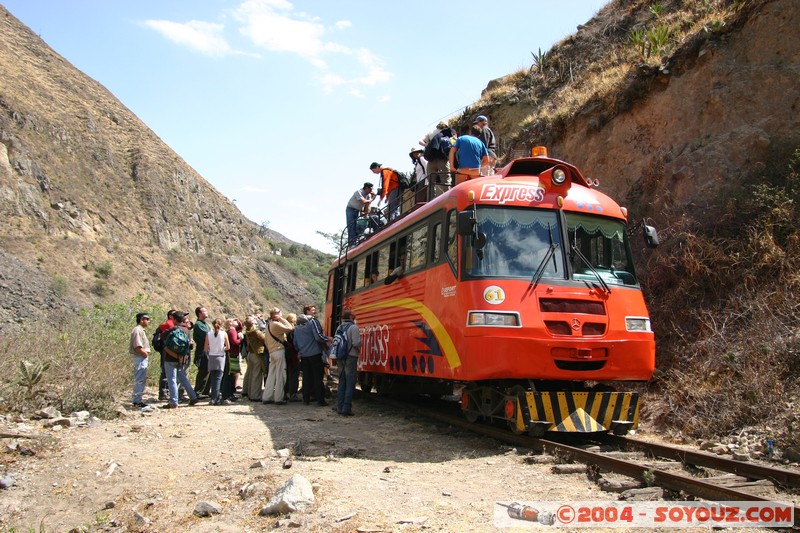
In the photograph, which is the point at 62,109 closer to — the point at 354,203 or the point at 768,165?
the point at 354,203

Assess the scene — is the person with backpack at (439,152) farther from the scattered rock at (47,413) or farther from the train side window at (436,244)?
the scattered rock at (47,413)

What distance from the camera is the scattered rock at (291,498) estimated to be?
554 centimetres

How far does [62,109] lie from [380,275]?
157ft

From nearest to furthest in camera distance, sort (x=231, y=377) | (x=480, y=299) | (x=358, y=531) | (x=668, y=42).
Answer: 1. (x=358, y=531)
2. (x=480, y=299)
3. (x=231, y=377)
4. (x=668, y=42)

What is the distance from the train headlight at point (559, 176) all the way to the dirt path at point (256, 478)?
141 inches

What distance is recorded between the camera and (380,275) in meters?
12.0

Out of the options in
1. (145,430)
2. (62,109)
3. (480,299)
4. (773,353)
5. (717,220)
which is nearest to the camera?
(480,299)

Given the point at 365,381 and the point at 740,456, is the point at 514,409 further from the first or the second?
Answer: the point at 365,381

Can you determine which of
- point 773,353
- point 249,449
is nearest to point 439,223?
point 249,449

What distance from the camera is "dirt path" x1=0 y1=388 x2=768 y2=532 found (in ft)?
18.3

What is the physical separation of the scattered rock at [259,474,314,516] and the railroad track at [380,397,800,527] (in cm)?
290

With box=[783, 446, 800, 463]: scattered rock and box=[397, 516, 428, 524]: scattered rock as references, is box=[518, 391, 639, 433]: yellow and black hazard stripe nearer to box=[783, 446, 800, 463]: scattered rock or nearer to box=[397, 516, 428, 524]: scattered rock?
box=[783, 446, 800, 463]: scattered rock

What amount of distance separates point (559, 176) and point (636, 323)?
7.13 feet

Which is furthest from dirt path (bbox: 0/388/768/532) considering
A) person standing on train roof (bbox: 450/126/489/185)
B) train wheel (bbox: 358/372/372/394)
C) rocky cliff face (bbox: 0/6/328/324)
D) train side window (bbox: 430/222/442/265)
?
rocky cliff face (bbox: 0/6/328/324)
